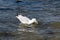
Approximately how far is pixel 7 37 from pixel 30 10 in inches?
164

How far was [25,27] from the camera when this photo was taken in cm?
900

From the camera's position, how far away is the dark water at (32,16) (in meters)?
8.06

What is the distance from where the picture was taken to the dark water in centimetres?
806

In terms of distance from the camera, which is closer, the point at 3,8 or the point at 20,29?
the point at 20,29

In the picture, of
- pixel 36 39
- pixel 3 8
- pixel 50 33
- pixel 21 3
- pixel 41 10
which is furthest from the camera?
pixel 21 3

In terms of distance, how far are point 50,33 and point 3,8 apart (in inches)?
189

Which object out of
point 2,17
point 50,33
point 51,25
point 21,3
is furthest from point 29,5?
point 50,33

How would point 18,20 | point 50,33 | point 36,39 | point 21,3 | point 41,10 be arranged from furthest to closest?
point 21,3, point 41,10, point 18,20, point 50,33, point 36,39

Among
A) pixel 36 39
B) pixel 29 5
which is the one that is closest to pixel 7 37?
pixel 36 39

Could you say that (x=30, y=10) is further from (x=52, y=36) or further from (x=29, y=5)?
(x=52, y=36)

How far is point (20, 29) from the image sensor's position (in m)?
8.78

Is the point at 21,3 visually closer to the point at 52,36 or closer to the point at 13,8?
the point at 13,8

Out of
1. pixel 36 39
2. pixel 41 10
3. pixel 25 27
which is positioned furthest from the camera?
pixel 41 10

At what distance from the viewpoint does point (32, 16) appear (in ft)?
35.3
